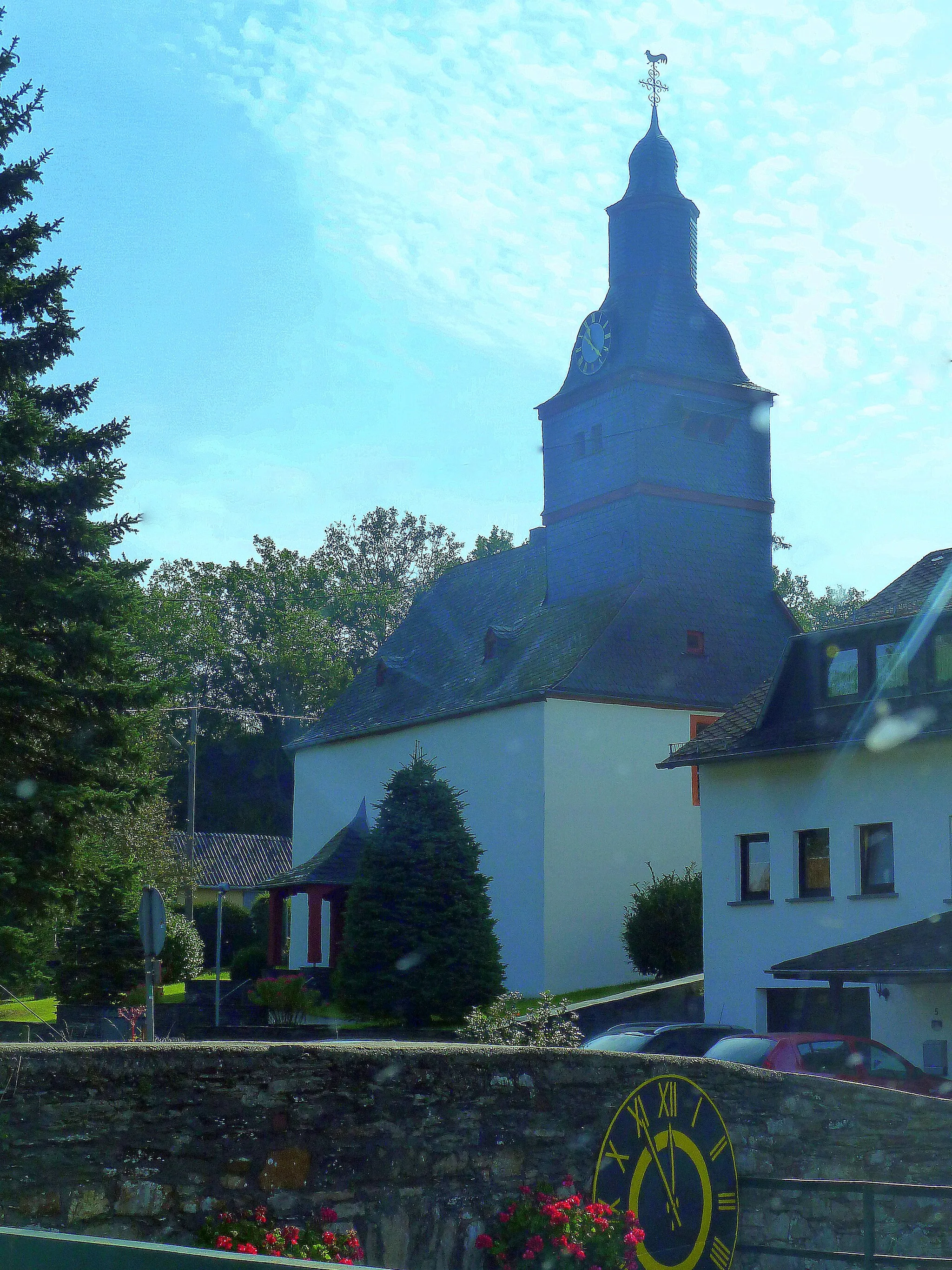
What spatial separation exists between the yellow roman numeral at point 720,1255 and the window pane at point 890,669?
17.6m

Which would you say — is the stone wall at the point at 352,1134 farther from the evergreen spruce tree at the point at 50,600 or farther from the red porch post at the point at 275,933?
the red porch post at the point at 275,933

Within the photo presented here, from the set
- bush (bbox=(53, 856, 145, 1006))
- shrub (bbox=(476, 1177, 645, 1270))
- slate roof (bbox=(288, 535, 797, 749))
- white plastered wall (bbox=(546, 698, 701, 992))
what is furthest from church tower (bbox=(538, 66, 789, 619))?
shrub (bbox=(476, 1177, 645, 1270))

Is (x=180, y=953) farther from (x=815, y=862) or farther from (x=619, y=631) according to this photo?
(x=815, y=862)

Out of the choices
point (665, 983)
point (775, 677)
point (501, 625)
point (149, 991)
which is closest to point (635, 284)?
point (501, 625)

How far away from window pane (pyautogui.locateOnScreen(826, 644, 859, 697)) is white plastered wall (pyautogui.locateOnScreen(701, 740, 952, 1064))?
1.30 m

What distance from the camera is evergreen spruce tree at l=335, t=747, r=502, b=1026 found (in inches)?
1050

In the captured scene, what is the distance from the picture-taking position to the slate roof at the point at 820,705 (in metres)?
24.9

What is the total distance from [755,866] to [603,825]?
7517 millimetres

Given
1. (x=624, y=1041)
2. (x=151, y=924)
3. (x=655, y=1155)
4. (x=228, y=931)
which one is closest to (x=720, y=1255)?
(x=655, y=1155)

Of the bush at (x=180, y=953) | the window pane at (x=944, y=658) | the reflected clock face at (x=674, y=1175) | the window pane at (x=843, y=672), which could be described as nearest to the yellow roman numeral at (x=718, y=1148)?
the reflected clock face at (x=674, y=1175)

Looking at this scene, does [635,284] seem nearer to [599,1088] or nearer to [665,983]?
[665,983]

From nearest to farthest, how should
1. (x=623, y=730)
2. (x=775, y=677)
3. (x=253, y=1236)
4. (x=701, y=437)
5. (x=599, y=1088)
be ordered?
(x=253, y=1236)
(x=599, y=1088)
(x=775, y=677)
(x=623, y=730)
(x=701, y=437)

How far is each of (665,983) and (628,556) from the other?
456 inches

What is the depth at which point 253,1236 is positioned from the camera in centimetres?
702
